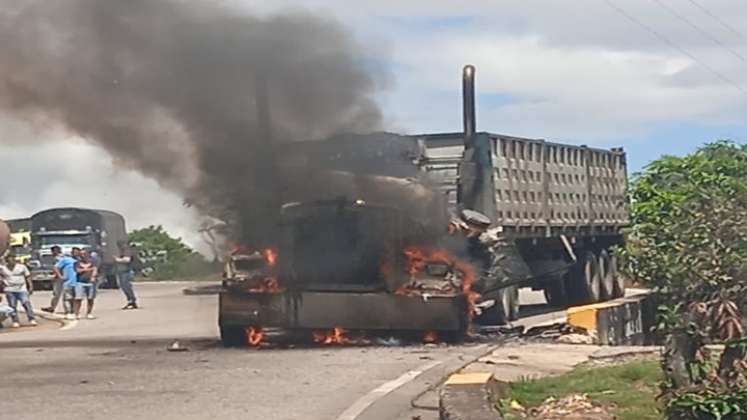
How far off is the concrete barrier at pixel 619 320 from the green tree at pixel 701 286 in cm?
82

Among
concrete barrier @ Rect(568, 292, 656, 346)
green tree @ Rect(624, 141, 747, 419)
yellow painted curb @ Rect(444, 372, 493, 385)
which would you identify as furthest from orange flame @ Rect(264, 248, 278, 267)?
yellow painted curb @ Rect(444, 372, 493, 385)

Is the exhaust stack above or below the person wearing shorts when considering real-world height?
above

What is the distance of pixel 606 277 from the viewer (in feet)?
90.9

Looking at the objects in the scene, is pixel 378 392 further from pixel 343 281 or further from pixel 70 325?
pixel 70 325

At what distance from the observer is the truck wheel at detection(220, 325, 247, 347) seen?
672 inches

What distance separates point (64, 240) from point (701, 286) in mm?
31813

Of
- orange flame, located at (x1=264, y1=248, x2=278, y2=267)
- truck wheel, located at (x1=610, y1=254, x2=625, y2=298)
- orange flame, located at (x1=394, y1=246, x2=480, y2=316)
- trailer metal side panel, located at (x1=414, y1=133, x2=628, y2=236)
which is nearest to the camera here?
orange flame, located at (x1=394, y1=246, x2=480, y2=316)

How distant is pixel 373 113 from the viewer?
58.6 ft

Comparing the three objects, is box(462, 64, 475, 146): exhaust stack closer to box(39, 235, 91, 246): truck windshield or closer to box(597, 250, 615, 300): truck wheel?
box(597, 250, 615, 300): truck wheel

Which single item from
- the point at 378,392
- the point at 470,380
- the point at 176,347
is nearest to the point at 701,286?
the point at 378,392

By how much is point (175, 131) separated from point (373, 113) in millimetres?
2670

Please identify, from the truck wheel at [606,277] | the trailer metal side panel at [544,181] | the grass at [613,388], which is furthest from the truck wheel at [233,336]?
the truck wheel at [606,277]

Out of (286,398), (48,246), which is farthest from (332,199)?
(48,246)

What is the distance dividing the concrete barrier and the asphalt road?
2311 mm
